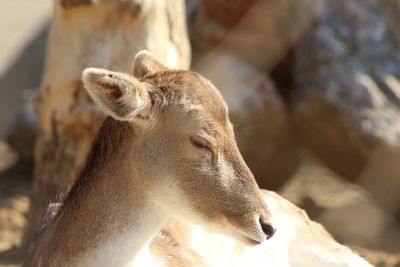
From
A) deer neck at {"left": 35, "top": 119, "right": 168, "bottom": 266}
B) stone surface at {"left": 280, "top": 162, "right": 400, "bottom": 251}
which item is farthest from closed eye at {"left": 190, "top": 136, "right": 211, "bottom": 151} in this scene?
stone surface at {"left": 280, "top": 162, "right": 400, "bottom": 251}

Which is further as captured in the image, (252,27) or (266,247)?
(252,27)

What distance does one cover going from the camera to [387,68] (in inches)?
266

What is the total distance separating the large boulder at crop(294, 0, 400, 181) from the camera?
260 inches

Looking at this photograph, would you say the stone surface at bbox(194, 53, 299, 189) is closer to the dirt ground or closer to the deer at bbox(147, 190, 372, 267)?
the dirt ground

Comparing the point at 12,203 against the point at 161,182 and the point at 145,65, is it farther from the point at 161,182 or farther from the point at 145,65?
the point at 161,182

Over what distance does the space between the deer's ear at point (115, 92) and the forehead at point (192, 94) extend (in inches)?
7.0

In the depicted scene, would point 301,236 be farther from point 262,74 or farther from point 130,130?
point 262,74

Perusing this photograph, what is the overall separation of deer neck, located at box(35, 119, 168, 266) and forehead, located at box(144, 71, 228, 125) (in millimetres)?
199

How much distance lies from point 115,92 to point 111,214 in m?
0.48

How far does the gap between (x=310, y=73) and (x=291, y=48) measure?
0.31 metres

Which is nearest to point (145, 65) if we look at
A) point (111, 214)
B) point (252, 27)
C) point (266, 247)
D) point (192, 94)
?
point (192, 94)

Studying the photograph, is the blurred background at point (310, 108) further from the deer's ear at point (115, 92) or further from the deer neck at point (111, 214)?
the deer's ear at point (115, 92)

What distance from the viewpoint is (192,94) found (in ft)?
12.0

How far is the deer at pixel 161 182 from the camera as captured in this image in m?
3.59
